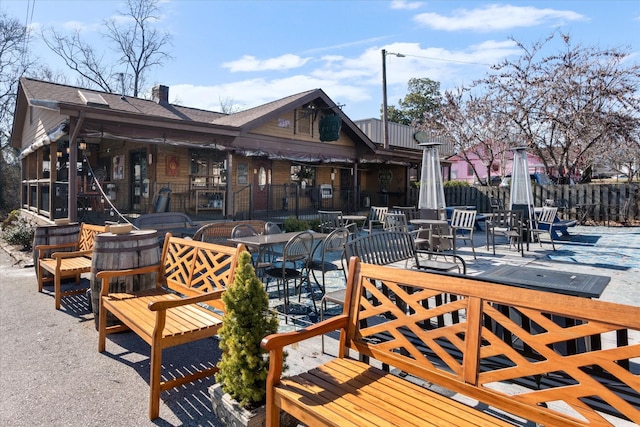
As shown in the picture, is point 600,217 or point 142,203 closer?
point 142,203

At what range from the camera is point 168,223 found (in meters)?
7.84

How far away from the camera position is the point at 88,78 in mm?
25578

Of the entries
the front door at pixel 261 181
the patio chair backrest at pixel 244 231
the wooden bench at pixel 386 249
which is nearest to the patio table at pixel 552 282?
the wooden bench at pixel 386 249

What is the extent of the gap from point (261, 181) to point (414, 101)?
25645 millimetres

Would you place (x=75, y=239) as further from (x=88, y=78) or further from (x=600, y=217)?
(x=88, y=78)

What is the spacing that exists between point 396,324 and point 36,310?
479 centimetres

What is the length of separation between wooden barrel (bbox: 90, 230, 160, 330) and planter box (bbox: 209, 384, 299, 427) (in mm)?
2095

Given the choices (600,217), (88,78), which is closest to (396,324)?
(600,217)

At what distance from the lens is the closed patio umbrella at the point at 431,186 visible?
8.52 metres

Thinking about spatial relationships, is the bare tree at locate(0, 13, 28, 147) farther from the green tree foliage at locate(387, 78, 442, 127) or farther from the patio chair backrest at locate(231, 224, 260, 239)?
the green tree foliage at locate(387, 78, 442, 127)

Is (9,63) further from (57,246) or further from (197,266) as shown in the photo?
(197,266)

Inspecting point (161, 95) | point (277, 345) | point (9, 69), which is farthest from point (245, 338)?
point (9, 69)

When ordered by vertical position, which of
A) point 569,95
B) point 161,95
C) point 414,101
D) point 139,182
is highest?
point 414,101

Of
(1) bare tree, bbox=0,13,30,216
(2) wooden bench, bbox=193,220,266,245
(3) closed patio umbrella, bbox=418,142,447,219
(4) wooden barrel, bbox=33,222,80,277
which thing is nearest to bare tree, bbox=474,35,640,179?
(3) closed patio umbrella, bbox=418,142,447,219
